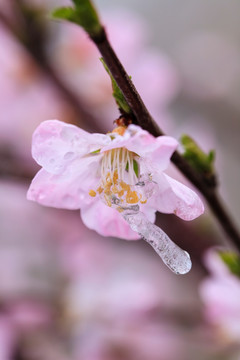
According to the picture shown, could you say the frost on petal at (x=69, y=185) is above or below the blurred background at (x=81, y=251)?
above

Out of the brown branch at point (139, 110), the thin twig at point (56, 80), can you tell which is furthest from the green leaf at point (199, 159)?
the thin twig at point (56, 80)

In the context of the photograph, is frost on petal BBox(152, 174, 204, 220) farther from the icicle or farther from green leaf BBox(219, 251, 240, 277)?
green leaf BBox(219, 251, 240, 277)

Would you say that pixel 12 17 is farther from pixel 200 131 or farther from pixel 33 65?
pixel 200 131

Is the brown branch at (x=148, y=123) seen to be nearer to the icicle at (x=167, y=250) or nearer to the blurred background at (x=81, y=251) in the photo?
the icicle at (x=167, y=250)

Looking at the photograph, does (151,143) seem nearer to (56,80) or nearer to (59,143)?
(59,143)

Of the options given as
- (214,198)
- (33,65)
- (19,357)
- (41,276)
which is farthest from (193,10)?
(214,198)

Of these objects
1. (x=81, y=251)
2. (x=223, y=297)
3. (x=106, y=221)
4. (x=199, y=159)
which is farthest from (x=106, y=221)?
(x=81, y=251)
